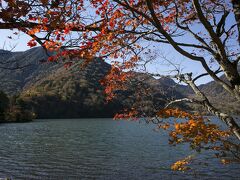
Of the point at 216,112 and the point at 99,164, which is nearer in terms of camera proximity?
the point at 216,112

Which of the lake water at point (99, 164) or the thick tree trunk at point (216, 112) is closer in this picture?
the thick tree trunk at point (216, 112)

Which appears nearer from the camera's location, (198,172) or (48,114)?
(198,172)

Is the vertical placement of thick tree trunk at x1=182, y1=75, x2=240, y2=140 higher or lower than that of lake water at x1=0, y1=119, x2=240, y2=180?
higher

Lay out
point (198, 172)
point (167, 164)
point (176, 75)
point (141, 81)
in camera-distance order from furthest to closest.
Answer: point (167, 164) → point (198, 172) → point (141, 81) → point (176, 75)

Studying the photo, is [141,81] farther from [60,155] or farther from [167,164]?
[60,155]

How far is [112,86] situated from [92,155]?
29329 millimetres

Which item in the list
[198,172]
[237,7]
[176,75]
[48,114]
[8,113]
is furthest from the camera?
[48,114]

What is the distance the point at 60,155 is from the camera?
41.8 meters

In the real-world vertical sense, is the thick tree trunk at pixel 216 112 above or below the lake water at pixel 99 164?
above

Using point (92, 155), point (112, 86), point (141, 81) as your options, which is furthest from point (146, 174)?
point (141, 81)

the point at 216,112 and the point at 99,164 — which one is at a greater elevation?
the point at 216,112

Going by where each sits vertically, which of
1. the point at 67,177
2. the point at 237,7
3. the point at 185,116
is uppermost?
the point at 237,7

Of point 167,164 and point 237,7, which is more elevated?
point 237,7

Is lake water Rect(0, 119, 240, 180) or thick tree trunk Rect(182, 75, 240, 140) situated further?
lake water Rect(0, 119, 240, 180)
